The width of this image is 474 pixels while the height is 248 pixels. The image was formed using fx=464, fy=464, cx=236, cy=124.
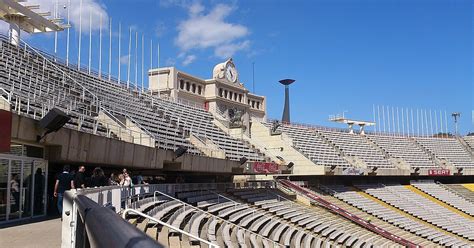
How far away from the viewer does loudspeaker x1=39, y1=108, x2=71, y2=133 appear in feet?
38.7

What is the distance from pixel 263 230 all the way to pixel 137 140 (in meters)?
6.99

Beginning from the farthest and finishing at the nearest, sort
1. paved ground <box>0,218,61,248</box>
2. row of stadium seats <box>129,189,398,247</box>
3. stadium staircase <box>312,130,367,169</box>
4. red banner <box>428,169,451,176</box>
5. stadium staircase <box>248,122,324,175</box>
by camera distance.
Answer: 1. red banner <box>428,169,451,176</box>
2. stadium staircase <box>312,130,367,169</box>
3. stadium staircase <box>248,122,324,175</box>
4. row of stadium seats <box>129,189,398,247</box>
5. paved ground <box>0,218,61,248</box>

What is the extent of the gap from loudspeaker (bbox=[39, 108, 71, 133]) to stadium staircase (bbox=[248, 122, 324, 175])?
25411mm

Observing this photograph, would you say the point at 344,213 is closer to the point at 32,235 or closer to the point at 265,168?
the point at 265,168

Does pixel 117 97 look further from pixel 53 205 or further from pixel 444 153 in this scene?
pixel 444 153

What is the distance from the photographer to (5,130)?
1080 centimetres

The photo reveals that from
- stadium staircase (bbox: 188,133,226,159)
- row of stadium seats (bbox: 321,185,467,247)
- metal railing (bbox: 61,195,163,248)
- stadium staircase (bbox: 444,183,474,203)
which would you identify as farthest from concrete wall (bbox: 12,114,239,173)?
stadium staircase (bbox: 444,183,474,203)

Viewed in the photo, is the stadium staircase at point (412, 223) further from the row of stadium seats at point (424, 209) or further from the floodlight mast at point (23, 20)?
the floodlight mast at point (23, 20)

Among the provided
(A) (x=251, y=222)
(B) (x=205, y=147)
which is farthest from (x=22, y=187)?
(B) (x=205, y=147)

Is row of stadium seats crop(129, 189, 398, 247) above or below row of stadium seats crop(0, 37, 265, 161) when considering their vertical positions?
below

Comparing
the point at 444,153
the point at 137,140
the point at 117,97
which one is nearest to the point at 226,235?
the point at 137,140

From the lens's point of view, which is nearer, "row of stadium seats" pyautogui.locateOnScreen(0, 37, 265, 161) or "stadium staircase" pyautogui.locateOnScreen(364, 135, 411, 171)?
"row of stadium seats" pyautogui.locateOnScreen(0, 37, 265, 161)

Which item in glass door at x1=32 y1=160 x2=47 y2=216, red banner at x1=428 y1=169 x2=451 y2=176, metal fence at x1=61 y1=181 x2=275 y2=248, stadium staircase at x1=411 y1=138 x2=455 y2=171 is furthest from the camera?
stadium staircase at x1=411 y1=138 x2=455 y2=171

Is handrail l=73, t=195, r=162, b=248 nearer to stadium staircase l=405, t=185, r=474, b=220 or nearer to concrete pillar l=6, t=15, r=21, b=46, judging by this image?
concrete pillar l=6, t=15, r=21, b=46
